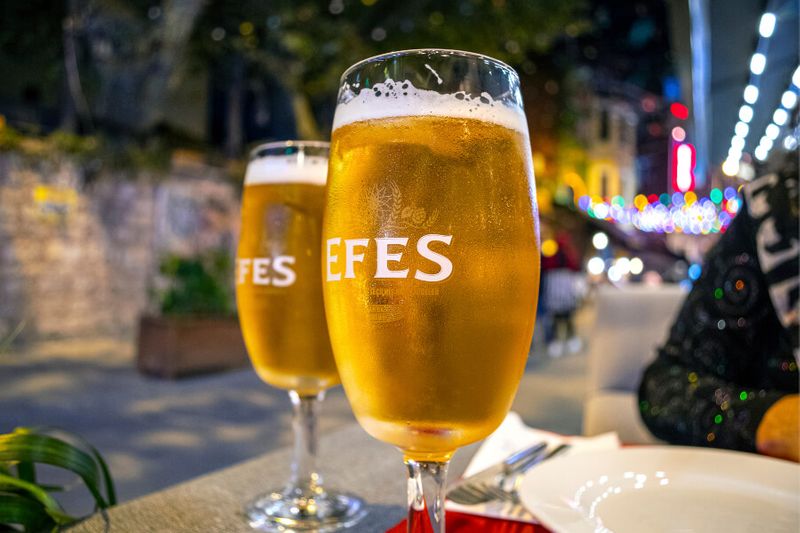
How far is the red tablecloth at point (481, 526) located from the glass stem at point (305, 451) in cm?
16

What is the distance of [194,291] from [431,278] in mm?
4802

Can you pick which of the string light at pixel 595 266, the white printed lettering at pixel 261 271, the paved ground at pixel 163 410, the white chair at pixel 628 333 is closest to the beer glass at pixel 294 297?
the white printed lettering at pixel 261 271

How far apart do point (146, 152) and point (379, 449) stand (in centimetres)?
655

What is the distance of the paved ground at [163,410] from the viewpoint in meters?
2.80

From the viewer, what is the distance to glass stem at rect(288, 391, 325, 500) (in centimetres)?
64

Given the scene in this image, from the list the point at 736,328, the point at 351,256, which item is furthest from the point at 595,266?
the point at 351,256

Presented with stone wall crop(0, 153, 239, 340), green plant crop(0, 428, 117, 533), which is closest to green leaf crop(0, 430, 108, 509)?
green plant crop(0, 428, 117, 533)

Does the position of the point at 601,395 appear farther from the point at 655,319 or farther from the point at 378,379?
the point at 378,379

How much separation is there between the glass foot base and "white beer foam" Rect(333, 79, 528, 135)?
0.37 meters

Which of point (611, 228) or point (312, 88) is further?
point (611, 228)

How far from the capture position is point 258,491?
0.63 metres

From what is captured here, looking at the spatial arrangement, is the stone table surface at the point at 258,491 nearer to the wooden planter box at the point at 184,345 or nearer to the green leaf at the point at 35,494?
the green leaf at the point at 35,494

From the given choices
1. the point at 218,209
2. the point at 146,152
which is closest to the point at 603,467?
the point at 146,152

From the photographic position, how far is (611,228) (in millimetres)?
15719
